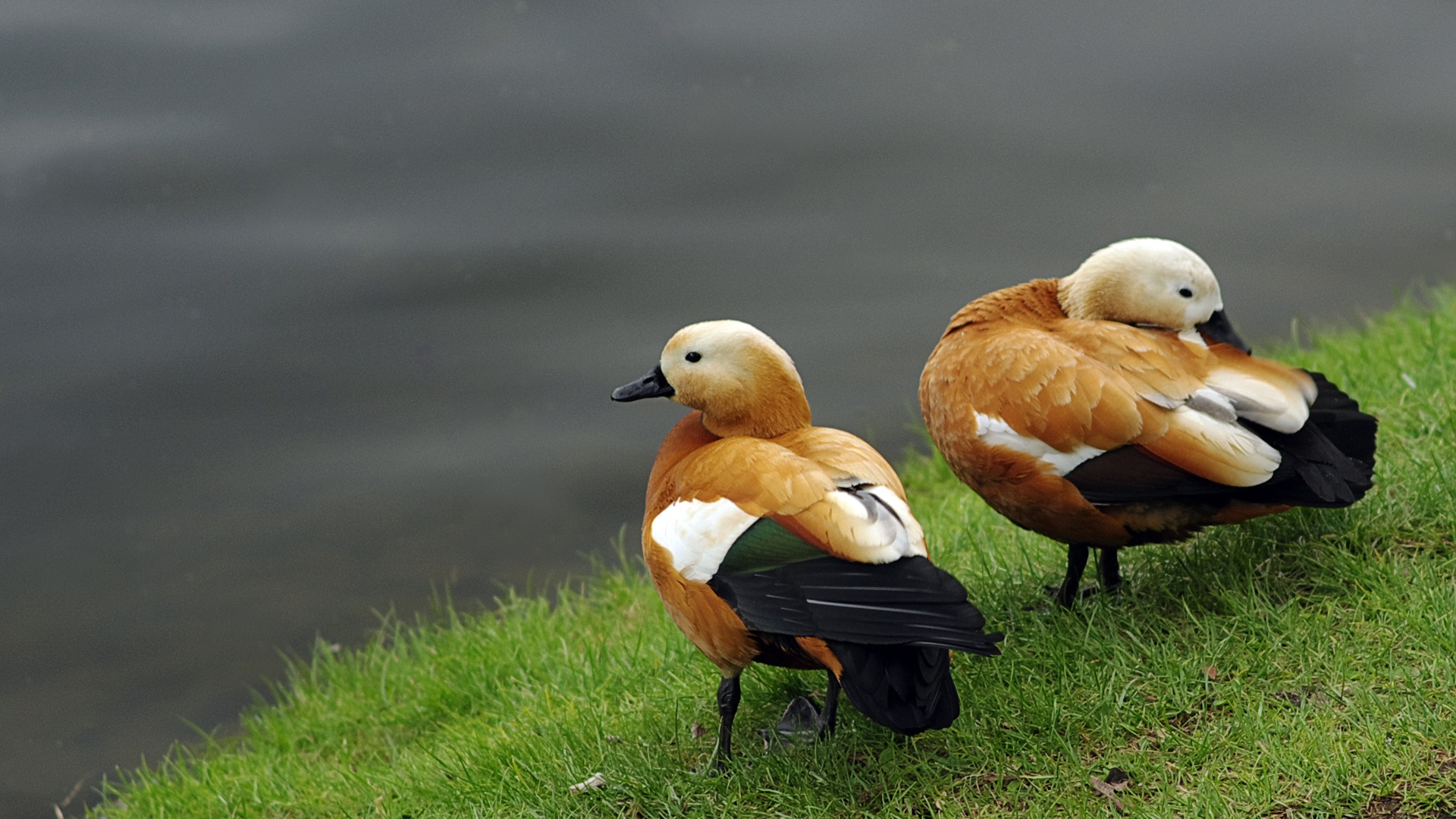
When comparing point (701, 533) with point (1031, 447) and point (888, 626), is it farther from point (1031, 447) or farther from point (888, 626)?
point (1031, 447)

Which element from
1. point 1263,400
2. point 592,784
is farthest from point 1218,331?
point 592,784

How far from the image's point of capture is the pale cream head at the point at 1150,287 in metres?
4.04

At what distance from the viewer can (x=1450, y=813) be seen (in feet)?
9.68

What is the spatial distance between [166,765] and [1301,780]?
4.80 m

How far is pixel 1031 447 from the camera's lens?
145 inches

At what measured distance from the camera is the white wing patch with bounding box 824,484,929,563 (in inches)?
122

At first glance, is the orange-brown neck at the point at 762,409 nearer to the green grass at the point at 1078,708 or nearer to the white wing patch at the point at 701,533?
the white wing patch at the point at 701,533

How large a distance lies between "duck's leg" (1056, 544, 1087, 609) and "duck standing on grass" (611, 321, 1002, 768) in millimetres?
845

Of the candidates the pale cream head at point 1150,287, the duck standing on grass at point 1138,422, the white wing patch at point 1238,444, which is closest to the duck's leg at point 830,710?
the duck standing on grass at point 1138,422

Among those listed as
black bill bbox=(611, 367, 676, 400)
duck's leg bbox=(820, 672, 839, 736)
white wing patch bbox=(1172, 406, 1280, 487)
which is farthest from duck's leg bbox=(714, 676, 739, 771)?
white wing patch bbox=(1172, 406, 1280, 487)

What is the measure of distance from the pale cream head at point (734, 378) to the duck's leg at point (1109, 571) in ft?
3.79

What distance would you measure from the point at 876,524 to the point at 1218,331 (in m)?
1.71

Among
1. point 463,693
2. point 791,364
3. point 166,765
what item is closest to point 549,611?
point 463,693

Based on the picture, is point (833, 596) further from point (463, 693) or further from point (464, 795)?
point (463, 693)
